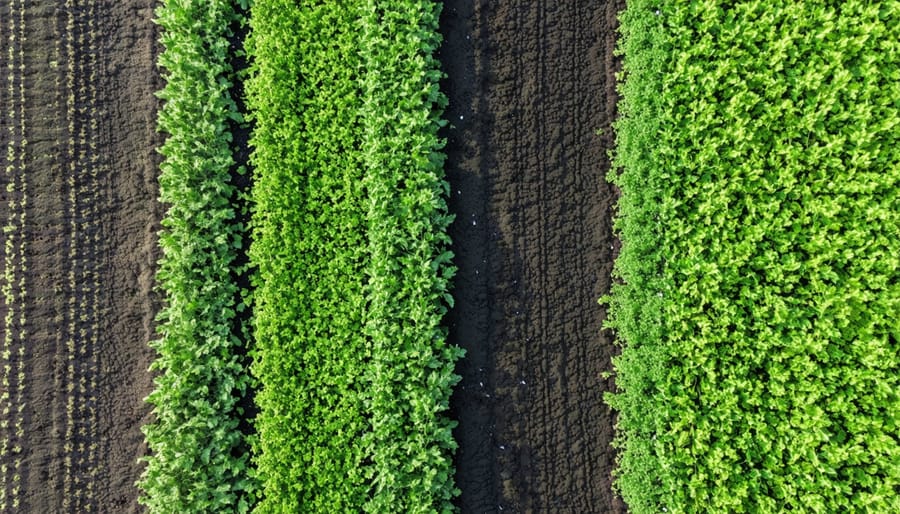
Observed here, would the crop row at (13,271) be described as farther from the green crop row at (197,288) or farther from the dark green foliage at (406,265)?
the dark green foliage at (406,265)

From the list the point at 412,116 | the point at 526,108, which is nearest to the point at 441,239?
the point at 412,116

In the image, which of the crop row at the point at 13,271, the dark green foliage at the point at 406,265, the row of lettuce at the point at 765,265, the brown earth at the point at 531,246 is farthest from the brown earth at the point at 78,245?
the row of lettuce at the point at 765,265

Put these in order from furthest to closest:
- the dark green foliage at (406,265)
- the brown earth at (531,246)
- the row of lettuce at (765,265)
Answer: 1. the brown earth at (531,246)
2. the dark green foliage at (406,265)
3. the row of lettuce at (765,265)

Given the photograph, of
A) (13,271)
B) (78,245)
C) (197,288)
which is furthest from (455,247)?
(13,271)

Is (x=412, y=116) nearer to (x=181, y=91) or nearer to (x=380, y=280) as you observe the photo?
(x=380, y=280)

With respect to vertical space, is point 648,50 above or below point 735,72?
above

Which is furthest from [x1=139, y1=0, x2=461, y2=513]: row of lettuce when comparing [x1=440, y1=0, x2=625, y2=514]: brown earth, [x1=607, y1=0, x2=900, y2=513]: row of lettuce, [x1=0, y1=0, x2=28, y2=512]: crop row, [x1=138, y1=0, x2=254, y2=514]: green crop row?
[x1=607, y1=0, x2=900, y2=513]: row of lettuce
